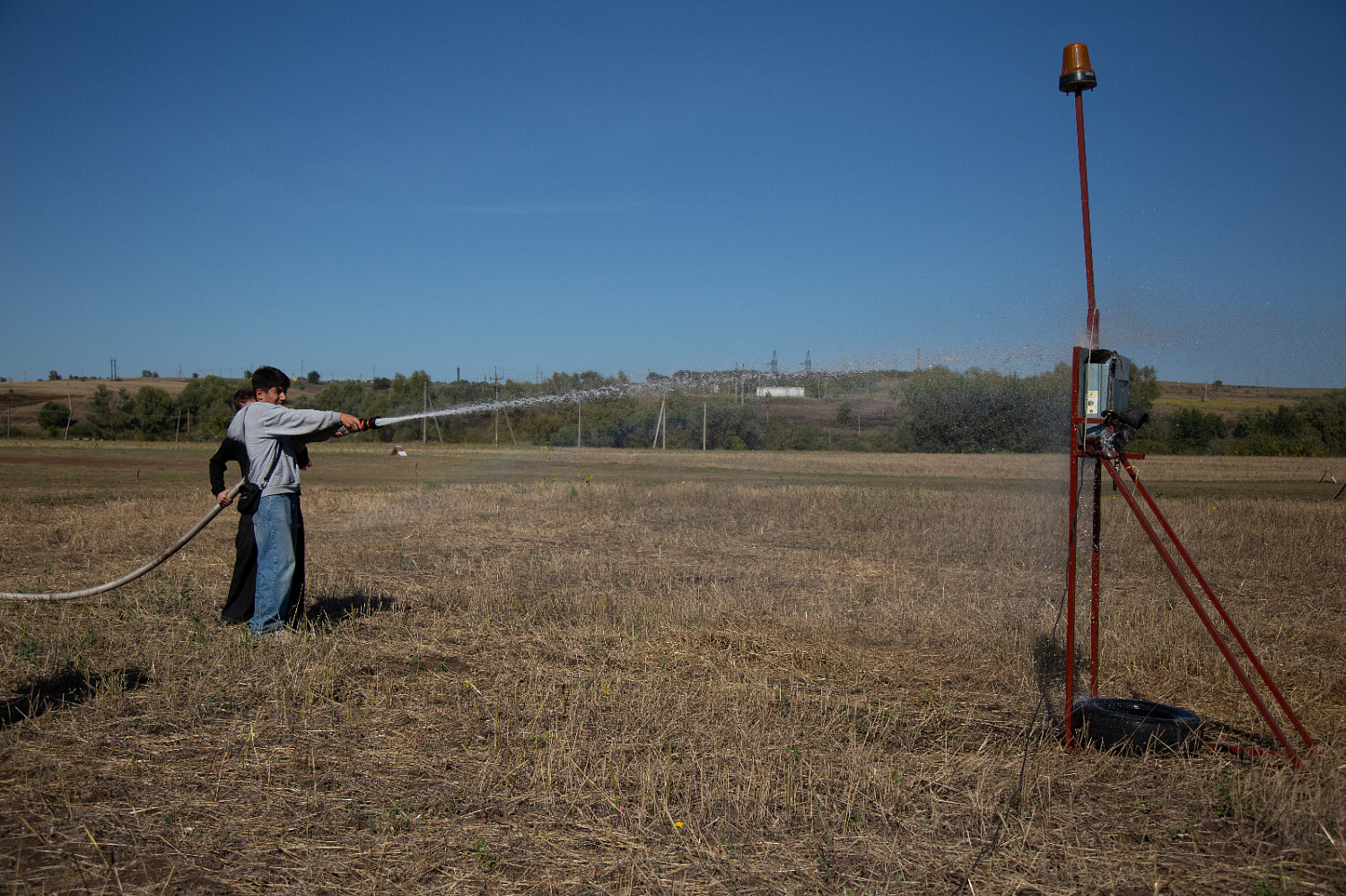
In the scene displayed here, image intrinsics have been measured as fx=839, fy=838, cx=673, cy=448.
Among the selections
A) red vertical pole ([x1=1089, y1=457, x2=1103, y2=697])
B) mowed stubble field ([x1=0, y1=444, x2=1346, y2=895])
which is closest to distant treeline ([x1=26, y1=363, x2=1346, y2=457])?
mowed stubble field ([x1=0, y1=444, x2=1346, y2=895])

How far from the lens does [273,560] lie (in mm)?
7180

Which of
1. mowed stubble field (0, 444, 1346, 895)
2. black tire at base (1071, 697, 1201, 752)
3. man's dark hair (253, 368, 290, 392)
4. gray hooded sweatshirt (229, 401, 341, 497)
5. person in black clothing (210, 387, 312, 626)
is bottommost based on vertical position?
mowed stubble field (0, 444, 1346, 895)

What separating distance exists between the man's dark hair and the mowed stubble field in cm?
219

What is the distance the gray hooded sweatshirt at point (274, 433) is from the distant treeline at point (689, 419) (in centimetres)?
2118

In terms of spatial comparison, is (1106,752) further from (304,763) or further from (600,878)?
(304,763)

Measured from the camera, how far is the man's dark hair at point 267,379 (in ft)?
24.3

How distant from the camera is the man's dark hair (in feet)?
24.3

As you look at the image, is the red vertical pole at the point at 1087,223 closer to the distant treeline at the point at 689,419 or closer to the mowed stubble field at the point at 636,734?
the mowed stubble field at the point at 636,734

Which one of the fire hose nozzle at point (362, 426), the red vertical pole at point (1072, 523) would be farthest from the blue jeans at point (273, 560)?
the red vertical pole at point (1072, 523)

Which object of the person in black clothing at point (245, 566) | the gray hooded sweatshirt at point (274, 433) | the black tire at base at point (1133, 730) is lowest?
the black tire at base at point (1133, 730)

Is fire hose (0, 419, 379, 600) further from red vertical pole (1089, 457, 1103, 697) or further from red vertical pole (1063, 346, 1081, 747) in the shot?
red vertical pole (1089, 457, 1103, 697)

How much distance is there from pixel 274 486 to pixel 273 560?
0.63m

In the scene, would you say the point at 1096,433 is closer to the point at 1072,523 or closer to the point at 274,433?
the point at 1072,523

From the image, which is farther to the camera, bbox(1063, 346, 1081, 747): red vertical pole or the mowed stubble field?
bbox(1063, 346, 1081, 747): red vertical pole
